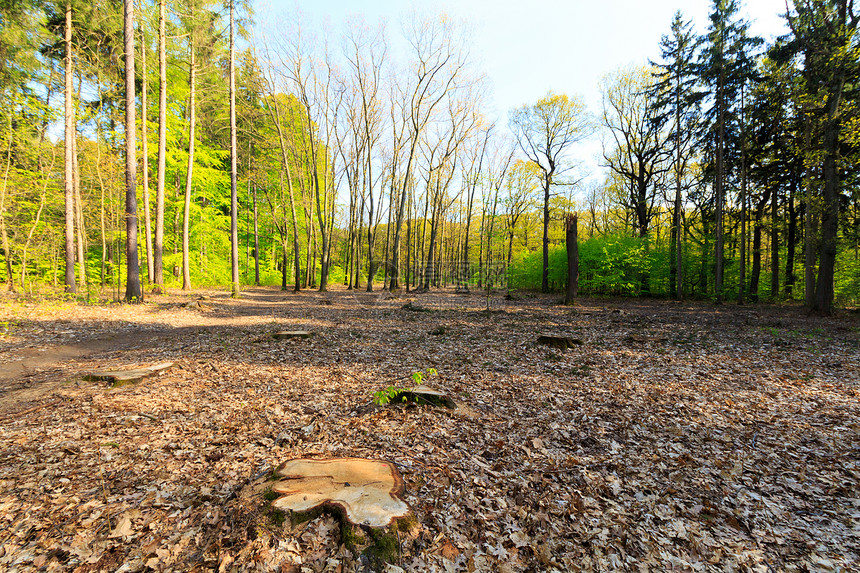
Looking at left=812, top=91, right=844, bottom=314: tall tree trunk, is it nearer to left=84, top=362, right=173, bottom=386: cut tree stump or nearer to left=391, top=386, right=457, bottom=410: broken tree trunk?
left=391, top=386, right=457, bottom=410: broken tree trunk

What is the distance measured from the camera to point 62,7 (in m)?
12.2

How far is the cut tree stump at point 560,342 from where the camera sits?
7.86m

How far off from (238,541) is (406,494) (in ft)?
3.50

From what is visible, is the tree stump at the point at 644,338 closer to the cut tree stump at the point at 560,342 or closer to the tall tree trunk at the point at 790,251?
the cut tree stump at the point at 560,342

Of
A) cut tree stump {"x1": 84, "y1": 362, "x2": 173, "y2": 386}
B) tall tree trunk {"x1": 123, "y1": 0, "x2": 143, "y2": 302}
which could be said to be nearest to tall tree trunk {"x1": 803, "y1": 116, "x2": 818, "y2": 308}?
cut tree stump {"x1": 84, "y1": 362, "x2": 173, "y2": 386}

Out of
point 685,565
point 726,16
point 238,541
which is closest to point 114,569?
point 238,541

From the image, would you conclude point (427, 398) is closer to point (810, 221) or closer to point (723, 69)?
point (810, 221)

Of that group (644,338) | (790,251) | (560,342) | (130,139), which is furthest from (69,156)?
(790,251)

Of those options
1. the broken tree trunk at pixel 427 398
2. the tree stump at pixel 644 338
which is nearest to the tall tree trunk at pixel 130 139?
the broken tree trunk at pixel 427 398

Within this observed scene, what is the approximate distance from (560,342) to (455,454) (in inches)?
214

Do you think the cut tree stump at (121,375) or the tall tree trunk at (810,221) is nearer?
the cut tree stump at (121,375)

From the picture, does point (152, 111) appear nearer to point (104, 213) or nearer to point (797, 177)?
point (104, 213)

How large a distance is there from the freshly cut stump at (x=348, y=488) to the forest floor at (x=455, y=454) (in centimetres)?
12

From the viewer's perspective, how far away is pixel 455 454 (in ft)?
10.6
